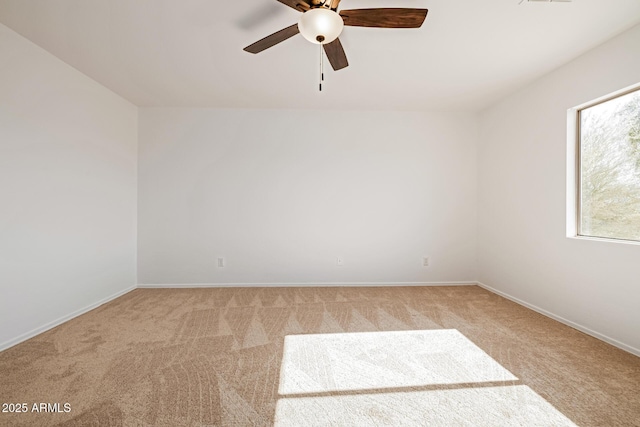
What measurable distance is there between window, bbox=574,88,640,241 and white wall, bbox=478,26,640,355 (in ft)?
0.44

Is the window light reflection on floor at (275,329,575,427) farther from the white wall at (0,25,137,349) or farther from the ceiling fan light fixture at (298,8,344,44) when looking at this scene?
the white wall at (0,25,137,349)

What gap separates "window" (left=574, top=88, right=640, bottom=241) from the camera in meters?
2.34

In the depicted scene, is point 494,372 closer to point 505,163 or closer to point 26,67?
point 505,163

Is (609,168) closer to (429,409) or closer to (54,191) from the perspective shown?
(429,409)

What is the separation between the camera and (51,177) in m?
2.68

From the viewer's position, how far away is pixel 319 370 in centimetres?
196

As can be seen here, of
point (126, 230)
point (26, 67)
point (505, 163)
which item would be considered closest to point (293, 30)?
point (26, 67)

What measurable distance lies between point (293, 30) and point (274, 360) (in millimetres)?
2183

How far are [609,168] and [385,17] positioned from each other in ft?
7.64

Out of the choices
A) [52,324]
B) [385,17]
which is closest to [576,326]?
[385,17]

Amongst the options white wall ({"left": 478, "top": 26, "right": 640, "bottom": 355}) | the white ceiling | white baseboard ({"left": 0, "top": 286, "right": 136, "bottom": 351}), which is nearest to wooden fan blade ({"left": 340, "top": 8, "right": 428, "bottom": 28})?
the white ceiling

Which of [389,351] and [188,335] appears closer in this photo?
[389,351]

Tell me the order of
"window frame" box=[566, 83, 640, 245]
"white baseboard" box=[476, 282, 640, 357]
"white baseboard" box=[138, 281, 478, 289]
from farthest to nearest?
1. "white baseboard" box=[138, 281, 478, 289]
2. "window frame" box=[566, 83, 640, 245]
3. "white baseboard" box=[476, 282, 640, 357]

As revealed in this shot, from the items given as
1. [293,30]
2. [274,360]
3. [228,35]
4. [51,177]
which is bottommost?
[274,360]
